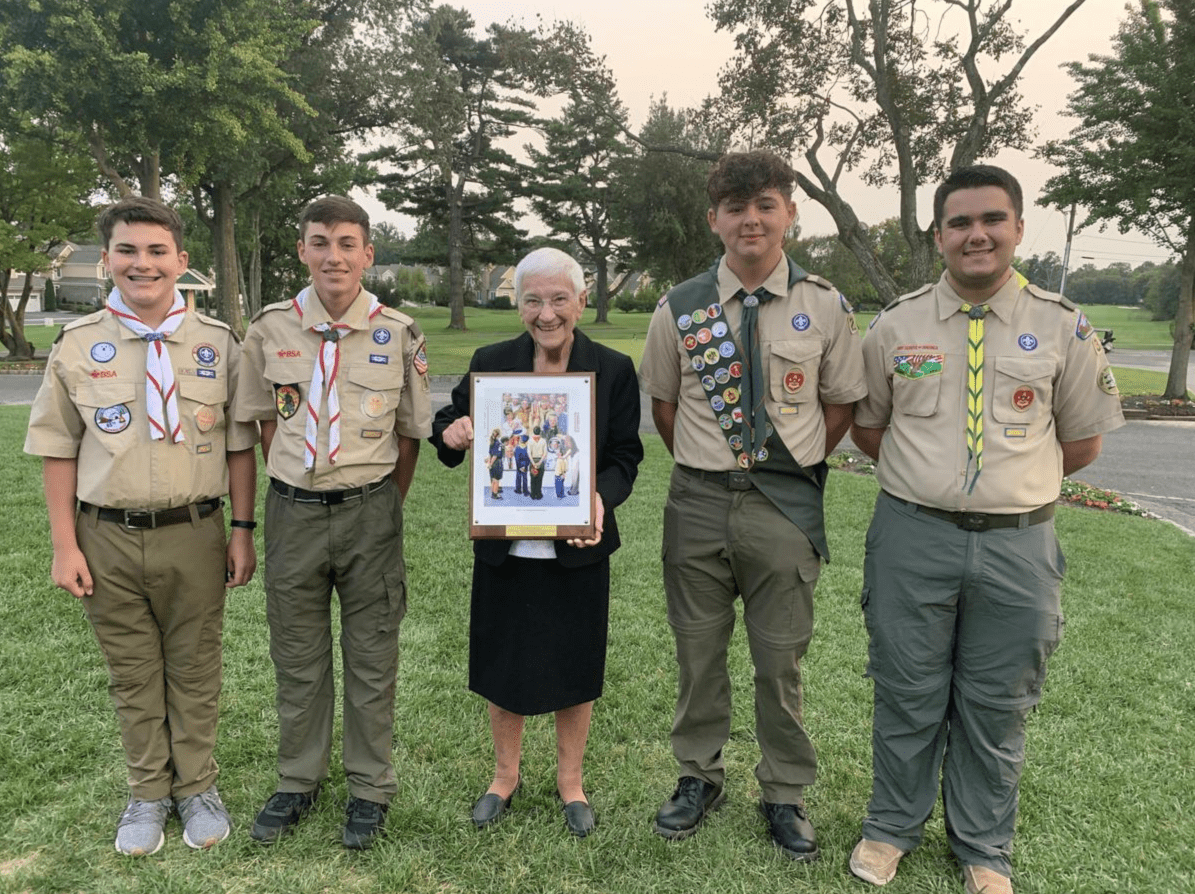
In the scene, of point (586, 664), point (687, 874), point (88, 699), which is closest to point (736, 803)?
point (687, 874)

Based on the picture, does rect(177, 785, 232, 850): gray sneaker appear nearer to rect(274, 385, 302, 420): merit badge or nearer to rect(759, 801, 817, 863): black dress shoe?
rect(274, 385, 302, 420): merit badge

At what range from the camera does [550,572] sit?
2.80 m

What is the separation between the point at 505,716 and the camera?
301 cm

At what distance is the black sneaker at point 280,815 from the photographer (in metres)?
2.84

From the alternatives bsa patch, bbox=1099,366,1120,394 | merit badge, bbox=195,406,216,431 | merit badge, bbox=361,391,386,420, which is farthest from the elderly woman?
bsa patch, bbox=1099,366,1120,394

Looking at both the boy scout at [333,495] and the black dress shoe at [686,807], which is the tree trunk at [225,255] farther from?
the black dress shoe at [686,807]

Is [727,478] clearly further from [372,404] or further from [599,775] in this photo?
[599,775]

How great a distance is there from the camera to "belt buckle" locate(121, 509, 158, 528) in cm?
269

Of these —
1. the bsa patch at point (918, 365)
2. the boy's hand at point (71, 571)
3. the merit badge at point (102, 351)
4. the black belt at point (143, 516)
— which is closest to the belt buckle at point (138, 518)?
the black belt at point (143, 516)

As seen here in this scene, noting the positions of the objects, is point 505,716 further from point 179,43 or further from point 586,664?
point 179,43

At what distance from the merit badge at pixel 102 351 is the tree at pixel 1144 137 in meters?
16.3

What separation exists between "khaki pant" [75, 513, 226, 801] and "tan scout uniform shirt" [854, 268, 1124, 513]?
247 cm

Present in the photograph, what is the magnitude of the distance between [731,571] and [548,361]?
1018 millimetres

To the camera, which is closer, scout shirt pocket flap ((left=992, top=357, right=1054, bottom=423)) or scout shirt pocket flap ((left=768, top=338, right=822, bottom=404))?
scout shirt pocket flap ((left=992, top=357, right=1054, bottom=423))
